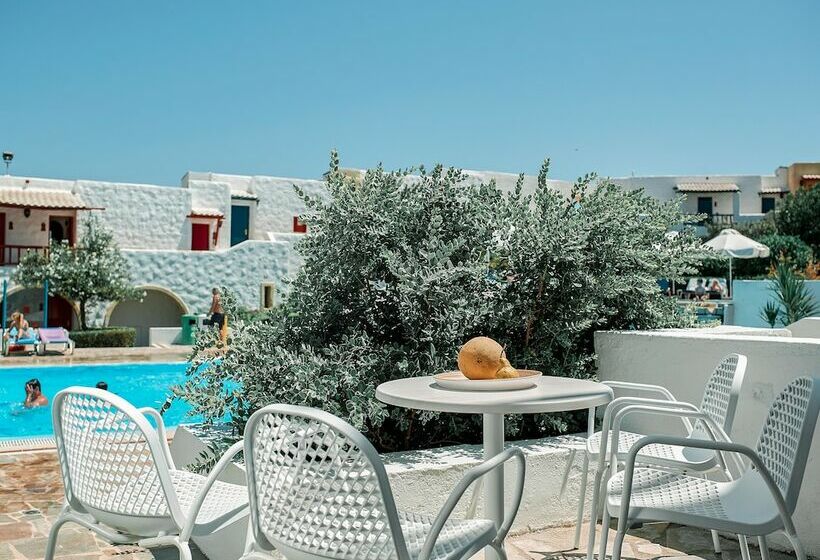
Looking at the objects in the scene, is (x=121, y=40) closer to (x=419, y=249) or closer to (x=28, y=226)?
(x=28, y=226)

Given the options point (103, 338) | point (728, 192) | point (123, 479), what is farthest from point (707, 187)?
point (123, 479)

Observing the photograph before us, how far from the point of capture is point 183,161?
101 ft

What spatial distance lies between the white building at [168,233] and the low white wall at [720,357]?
1699 centimetres

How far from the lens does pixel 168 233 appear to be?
26.5 meters

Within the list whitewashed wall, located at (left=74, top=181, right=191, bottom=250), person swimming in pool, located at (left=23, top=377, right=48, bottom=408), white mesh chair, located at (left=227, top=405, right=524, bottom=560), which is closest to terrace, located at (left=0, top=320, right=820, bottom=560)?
white mesh chair, located at (left=227, top=405, right=524, bottom=560)

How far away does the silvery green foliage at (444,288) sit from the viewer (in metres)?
4.46

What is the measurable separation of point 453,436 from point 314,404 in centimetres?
94

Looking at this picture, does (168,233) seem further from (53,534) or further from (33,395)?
(53,534)

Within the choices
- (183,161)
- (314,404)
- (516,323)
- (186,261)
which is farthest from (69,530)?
(183,161)

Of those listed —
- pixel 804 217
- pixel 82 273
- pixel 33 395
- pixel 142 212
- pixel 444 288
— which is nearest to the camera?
pixel 444 288

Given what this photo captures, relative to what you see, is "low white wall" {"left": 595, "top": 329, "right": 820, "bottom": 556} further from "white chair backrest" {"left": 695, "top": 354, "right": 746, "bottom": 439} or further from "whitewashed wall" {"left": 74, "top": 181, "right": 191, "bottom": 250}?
"whitewashed wall" {"left": 74, "top": 181, "right": 191, "bottom": 250}

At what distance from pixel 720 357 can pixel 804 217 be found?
3469 centimetres

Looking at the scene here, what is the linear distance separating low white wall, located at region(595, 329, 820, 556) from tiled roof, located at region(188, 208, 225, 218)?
24.0 metres

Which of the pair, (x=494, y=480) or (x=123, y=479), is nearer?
(x=123, y=479)
